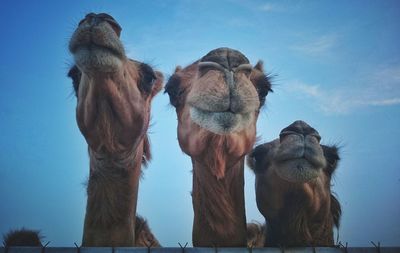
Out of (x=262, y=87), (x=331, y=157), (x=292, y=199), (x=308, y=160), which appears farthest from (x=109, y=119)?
(x=331, y=157)

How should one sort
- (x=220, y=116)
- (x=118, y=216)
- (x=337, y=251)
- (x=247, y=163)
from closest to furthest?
(x=337, y=251)
(x=220, y=116)
(x=118, y=216)
(x=247, y=163)

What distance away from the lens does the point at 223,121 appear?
16.6 ft

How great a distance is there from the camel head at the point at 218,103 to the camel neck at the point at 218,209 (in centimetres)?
43

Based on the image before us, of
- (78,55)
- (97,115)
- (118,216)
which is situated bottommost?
(118,216)

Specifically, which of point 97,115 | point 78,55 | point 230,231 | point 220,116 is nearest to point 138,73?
point 97,115

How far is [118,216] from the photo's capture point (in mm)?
6410

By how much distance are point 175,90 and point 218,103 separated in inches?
52.4

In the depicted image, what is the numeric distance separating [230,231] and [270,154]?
4.20 feet

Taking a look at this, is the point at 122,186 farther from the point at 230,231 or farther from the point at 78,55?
the point at 78,55

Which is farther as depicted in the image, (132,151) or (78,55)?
(132,151)

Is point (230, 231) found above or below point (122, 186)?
below

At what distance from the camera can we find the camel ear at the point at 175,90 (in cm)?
622

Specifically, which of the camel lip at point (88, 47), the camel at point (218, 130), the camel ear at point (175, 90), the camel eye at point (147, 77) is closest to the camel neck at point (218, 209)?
the camel at point (218, 130)

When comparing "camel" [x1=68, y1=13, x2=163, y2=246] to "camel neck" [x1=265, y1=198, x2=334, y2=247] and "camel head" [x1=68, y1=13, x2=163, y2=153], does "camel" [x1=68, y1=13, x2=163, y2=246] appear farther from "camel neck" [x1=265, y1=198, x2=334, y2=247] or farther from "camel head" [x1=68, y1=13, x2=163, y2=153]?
"camel neck" [x1=265, y1=198, x2=334, y2=247]
